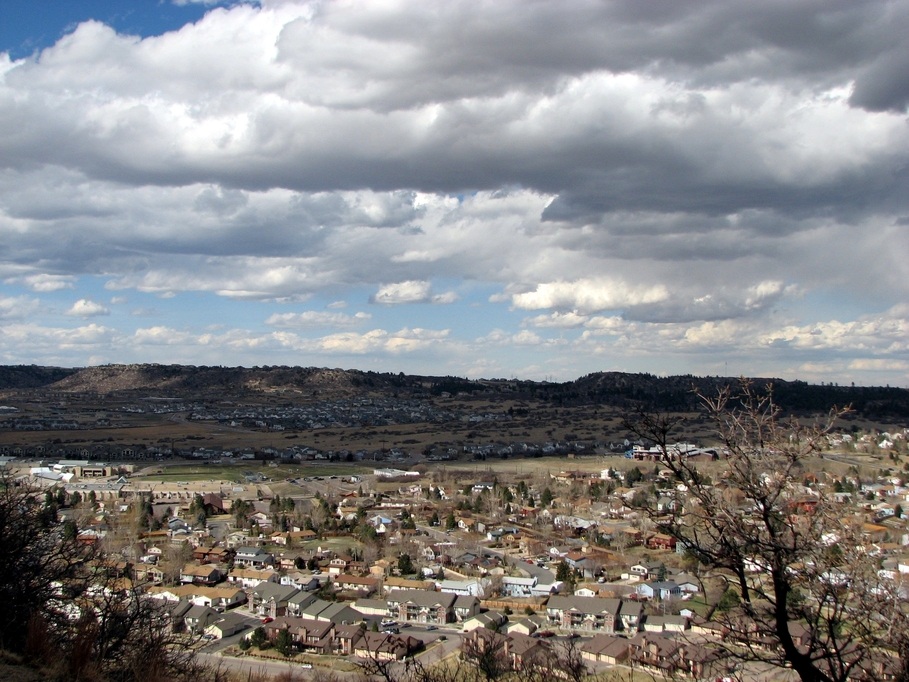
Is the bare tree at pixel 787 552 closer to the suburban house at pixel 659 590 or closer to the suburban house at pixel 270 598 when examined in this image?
the suburban house at pixel 270 598

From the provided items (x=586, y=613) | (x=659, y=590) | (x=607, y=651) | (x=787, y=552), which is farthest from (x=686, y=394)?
(x=787, y=552)

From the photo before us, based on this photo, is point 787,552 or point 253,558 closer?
point 787,552

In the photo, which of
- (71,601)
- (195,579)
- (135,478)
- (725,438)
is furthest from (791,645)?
(135,478)

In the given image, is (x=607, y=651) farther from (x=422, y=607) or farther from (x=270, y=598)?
(x=270, y=598)

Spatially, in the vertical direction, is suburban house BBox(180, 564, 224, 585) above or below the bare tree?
below

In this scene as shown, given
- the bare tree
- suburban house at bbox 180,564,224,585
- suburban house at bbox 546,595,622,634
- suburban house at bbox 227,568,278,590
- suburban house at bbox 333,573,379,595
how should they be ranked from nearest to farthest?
1. the bare tree
2. suburban house at bbox 546,595,622,634
3. suburban house at bbox 333,573,379,595
4. suburban house at bbox 227,568,278,590
5. suburban house at bbox 180,564,224,585

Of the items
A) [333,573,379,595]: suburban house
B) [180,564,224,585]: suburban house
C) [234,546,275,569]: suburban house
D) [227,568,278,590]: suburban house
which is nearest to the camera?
[333,573,379,595]: suburban house

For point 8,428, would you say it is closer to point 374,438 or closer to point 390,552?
point 374,438

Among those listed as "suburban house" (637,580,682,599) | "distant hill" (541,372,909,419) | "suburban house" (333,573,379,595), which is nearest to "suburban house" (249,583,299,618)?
"suburban house" (333,573,379,595)

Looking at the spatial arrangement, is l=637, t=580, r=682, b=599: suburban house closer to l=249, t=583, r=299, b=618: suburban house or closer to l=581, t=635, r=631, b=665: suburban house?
l=581, t=635, r=631, b=665: suburban house

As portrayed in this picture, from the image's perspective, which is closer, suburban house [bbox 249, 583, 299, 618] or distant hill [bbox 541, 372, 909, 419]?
suburban house [bbox 249, 583, 299, 618]
